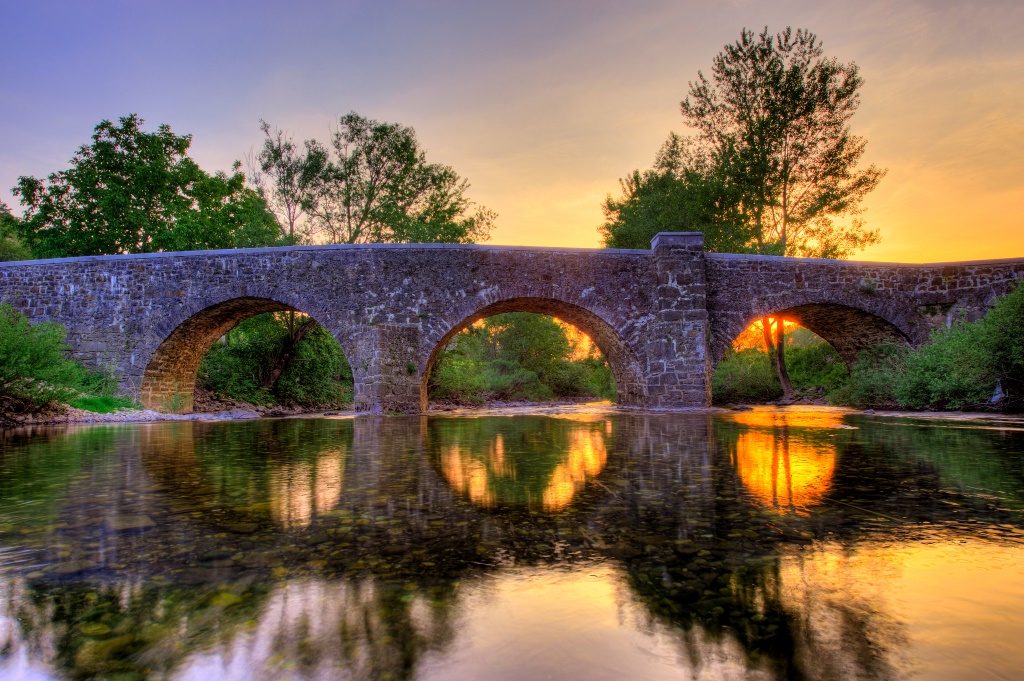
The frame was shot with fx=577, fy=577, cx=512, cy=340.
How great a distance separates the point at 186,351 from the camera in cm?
1625

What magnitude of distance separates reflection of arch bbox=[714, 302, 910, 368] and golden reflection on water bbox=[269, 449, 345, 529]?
1321 cm

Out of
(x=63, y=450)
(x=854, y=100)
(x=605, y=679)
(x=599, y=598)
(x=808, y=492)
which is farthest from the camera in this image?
(x=854, y=100)

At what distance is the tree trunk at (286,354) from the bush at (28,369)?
8.05 m

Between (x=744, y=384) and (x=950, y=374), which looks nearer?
(x=950, y=374)

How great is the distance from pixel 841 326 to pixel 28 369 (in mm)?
19261

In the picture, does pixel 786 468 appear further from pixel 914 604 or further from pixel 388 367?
pixel 388 367

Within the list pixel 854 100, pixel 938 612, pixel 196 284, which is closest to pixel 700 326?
pixel 854 100

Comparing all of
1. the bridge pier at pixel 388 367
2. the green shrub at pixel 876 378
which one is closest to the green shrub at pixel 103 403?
the bridge pier at pixel 388 367

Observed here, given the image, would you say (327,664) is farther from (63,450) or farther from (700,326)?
(700,326)

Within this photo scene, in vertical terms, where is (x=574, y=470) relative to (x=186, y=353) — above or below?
below

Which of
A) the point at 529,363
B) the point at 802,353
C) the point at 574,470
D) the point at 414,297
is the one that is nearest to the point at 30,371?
the point at 414,297

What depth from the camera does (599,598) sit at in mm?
1448

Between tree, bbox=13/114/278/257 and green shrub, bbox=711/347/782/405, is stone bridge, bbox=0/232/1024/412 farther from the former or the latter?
tree, bbox=13/114/278/257

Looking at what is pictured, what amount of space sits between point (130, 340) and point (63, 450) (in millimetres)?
11648
